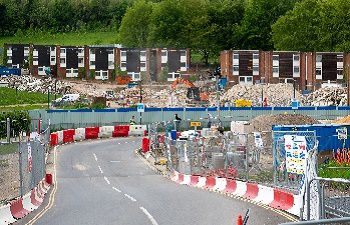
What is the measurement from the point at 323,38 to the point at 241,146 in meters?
96.3

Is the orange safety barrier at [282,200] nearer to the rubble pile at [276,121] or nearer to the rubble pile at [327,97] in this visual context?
the rubble pile at [276,121]

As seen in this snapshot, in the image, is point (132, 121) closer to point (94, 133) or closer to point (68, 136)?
point (94, 133)

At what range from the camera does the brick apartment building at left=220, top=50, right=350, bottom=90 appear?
110m

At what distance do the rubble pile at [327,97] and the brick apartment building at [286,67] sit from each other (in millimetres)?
10075

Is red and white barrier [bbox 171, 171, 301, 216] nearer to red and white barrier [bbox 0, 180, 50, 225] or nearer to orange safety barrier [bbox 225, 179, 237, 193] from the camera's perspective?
orange safety barrier [bbox 225, 179, 237, 193]

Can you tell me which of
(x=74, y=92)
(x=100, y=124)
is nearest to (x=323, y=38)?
(x=74, y=92)

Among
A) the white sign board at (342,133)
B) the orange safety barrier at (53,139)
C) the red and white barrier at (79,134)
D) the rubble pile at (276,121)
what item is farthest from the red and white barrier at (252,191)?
the red and white barrier at (79,134)

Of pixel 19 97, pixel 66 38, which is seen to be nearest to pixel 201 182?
pixel 19 97

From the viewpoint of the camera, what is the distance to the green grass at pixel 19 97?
4035 inches

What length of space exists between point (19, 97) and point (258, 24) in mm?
50237

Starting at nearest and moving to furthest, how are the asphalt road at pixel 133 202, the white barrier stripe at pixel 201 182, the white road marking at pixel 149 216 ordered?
the white road marking at pixel 149 216 < the asphalt road at pixel 133 202 < the white barrier stripe at pixel 201 182

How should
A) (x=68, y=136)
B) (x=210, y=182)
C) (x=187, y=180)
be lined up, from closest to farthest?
(x=210, y=182)
(x=187, y=180)
(x=68, y=136)

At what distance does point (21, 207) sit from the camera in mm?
23516

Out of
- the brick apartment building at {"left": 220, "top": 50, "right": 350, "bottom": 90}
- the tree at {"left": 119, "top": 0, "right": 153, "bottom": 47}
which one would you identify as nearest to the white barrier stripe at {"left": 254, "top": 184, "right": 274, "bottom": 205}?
the brick apartment building at {"left": 220, "top": 50, "right": 350, "bottom": 90}
